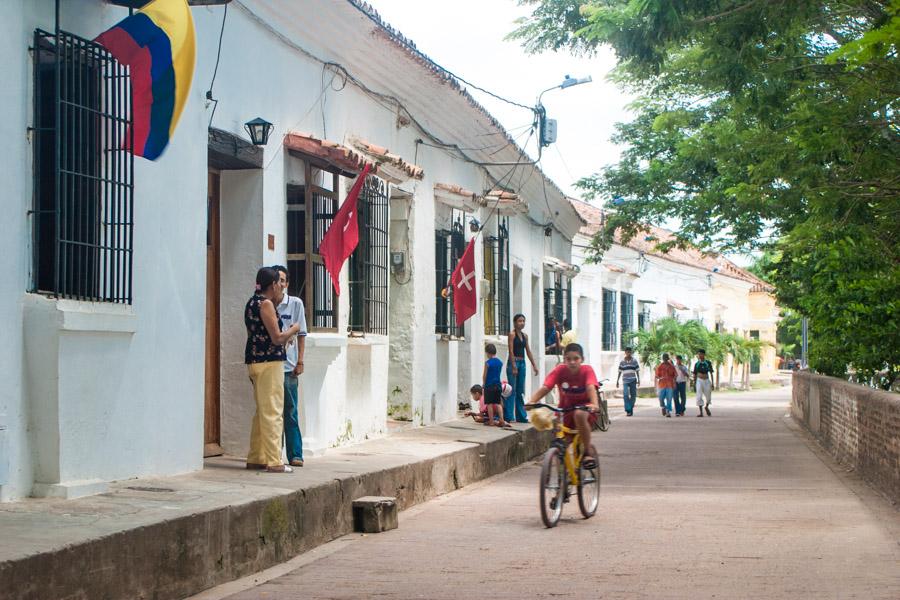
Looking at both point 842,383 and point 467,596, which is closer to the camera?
point 467,596

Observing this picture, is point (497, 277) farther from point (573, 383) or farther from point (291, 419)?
point (291, 419)

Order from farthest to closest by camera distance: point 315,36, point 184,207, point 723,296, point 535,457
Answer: point 723,296 < point 535,457 < point 315,36 < point 184,207

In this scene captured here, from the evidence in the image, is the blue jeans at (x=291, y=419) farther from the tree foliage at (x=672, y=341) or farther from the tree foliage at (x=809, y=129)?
the tree foliage at (x=672, y=341)

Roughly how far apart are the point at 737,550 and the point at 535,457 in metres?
9.56

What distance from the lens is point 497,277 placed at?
21.2 meters

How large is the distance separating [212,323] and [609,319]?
31.9m

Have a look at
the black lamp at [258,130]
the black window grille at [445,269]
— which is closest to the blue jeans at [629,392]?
the black window grille at [445,269]

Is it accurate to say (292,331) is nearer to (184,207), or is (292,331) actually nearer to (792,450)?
(184,207)

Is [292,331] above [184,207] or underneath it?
underneath

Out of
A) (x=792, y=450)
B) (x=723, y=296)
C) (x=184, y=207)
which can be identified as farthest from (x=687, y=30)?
(x=723, y=296)

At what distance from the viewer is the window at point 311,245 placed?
11672mm

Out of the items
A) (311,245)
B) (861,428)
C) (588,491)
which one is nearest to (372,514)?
(588,491)

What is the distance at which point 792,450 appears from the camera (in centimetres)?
1852

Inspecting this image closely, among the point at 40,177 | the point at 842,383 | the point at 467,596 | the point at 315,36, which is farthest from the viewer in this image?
the point at 842,383
